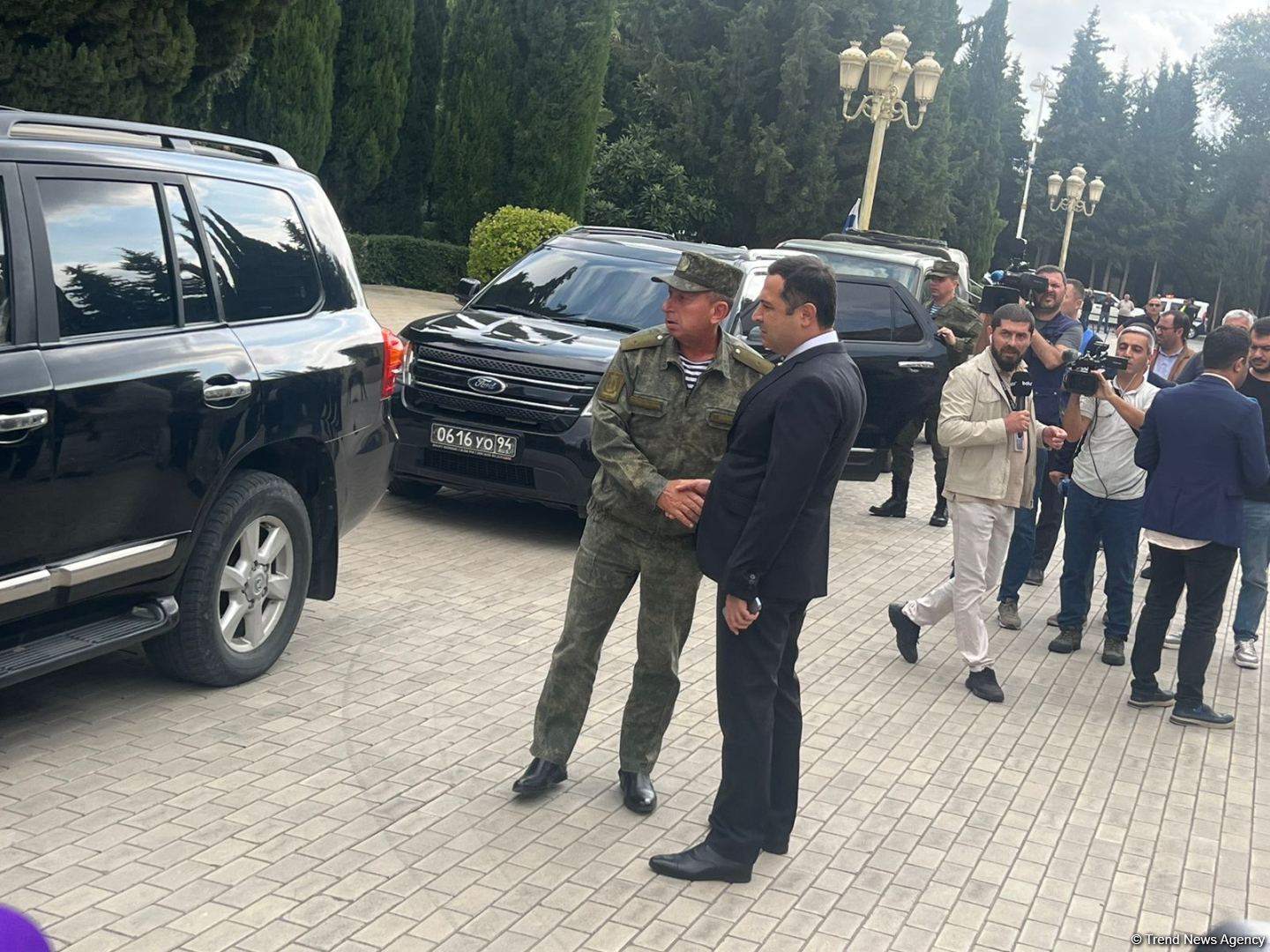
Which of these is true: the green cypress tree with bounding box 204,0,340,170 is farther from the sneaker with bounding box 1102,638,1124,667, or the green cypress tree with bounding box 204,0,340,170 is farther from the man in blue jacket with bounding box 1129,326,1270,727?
the man in blue jacket with bounding box 1129,326,1270,727

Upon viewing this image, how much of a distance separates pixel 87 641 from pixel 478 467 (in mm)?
4359

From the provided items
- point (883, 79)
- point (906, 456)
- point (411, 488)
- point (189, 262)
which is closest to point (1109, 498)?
point (906, 456)

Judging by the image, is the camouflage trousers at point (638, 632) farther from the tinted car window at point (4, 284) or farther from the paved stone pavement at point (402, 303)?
the paved stone pavement at point (402, 303)

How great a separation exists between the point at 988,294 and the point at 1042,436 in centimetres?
144

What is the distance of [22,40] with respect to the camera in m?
14.4

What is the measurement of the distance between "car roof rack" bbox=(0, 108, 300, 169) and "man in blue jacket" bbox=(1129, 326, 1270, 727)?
13.8 ft

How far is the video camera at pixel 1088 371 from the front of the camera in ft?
26.0

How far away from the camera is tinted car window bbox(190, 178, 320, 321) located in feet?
19.0

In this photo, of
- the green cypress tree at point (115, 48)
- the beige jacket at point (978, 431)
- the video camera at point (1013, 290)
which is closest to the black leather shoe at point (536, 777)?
the beige jacket at point (978, 431)

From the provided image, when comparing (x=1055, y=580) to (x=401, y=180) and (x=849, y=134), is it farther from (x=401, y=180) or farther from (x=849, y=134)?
(x=849, y=134)

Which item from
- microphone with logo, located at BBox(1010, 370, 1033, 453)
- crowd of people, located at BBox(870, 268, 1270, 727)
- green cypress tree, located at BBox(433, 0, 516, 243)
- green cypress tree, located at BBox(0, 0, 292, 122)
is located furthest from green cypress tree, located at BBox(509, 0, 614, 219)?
microphone with logo, located at BBox(1010, 370, 1033, 453)

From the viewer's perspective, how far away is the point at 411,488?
10.4 m

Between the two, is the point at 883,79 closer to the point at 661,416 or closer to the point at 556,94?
the point at 556,94

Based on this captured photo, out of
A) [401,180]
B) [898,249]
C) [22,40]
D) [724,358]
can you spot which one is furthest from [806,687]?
[401,180]
